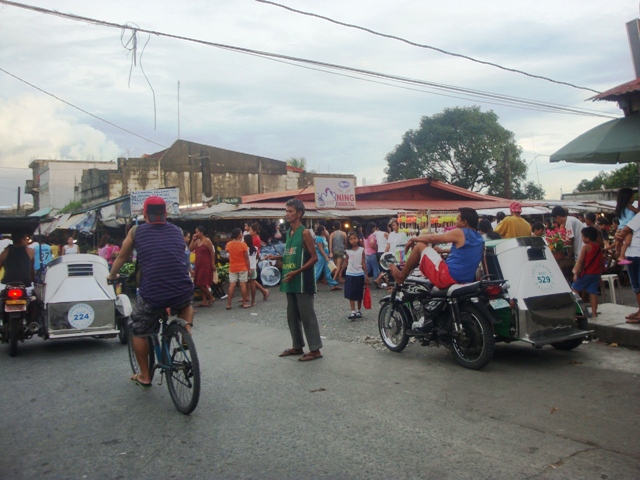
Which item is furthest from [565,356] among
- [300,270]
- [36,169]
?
[36,169]

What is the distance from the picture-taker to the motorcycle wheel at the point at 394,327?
750 centimetres

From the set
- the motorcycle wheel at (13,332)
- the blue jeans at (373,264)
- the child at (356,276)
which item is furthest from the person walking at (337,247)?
the motorcycle wheel at (13,332)

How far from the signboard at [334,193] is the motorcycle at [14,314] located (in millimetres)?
14245

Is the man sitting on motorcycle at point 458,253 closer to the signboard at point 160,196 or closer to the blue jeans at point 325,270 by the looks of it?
the blue jeans at point 325,270

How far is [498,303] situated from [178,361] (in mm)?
3581

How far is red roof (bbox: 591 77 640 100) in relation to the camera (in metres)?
7.24

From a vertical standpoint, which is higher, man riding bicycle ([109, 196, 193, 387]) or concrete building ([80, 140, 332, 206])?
concrete building ([80, 140, 332, 206])

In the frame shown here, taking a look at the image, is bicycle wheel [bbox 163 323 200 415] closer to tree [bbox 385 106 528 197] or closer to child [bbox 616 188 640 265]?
child [bbox 616 188 640 265]

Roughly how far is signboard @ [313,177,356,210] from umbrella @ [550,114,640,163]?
1428cm

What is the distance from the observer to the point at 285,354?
7641 mm

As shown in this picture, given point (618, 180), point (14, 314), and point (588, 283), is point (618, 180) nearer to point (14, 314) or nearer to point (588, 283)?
point (588, 283)

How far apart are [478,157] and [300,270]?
3788 cm

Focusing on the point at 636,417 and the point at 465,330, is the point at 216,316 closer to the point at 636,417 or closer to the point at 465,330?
the point at 465,330

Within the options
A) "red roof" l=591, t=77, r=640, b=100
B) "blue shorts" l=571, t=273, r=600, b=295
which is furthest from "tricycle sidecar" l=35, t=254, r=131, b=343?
"red roof" l=591, t=77, r=640, b=100
